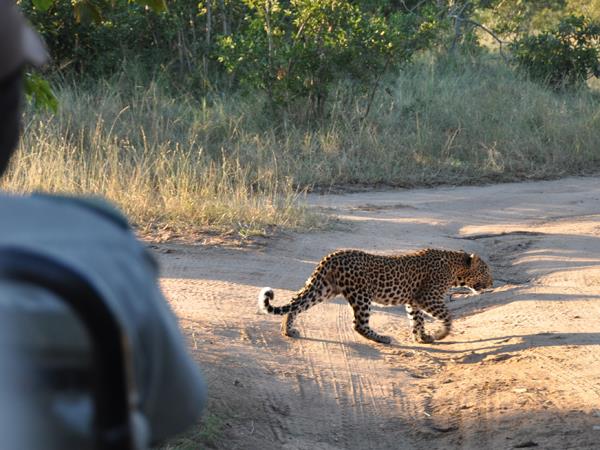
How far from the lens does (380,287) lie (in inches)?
275

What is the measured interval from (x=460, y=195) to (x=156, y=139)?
3658mm

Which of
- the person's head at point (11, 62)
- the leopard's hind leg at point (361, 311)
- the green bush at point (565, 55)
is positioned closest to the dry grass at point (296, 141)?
the green bush at point (565, 55)

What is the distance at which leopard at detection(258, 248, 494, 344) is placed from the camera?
6805 mm

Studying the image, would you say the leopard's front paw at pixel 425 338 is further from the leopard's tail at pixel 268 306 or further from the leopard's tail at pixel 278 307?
the leopard's tail at pixel 268 306

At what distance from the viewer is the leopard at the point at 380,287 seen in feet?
22.3

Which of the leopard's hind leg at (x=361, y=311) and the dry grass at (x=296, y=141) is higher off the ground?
the dry grass at (x=296, y=141)

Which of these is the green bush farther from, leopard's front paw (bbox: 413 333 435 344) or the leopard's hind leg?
the leopard's hind leg

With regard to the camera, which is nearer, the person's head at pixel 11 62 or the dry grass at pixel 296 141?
the person's head at pixel 11 62

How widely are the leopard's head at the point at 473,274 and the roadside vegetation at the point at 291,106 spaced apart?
9.55 ft

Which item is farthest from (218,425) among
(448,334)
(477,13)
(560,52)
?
(477,13)

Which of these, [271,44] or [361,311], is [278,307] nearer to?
[361,311]

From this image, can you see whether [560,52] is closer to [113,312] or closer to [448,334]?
[448,334]

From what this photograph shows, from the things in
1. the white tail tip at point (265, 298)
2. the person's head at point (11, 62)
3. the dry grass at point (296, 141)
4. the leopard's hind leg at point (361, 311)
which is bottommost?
the leopard's hind leg at point (361, 311)

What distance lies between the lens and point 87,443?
2.85 feet
